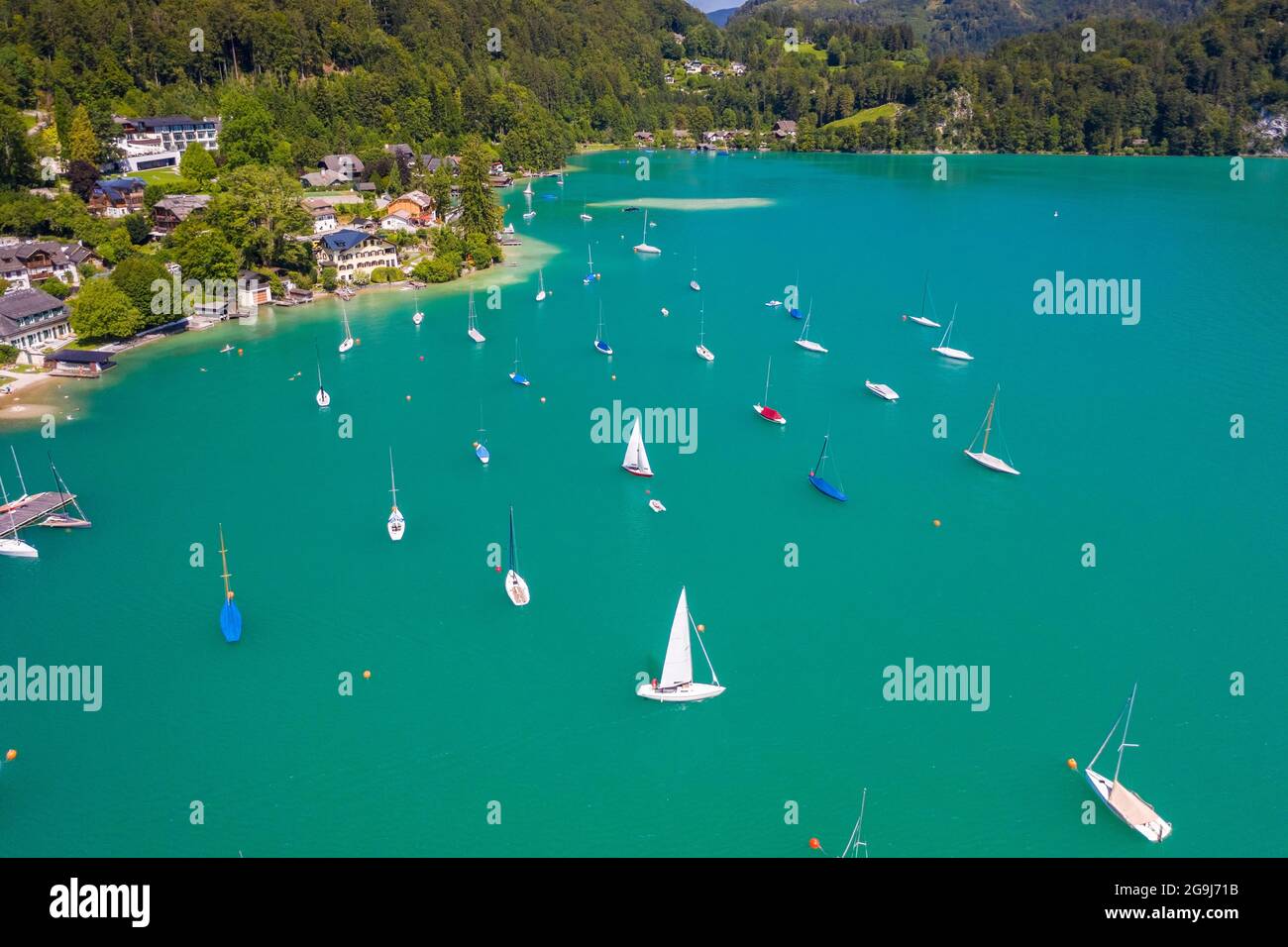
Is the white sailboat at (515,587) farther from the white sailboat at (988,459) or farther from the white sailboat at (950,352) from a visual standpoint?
the white sailboat at (950,352)

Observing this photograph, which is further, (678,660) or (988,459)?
(988,459)

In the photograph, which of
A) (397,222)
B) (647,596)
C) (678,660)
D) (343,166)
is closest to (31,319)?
(397,222)

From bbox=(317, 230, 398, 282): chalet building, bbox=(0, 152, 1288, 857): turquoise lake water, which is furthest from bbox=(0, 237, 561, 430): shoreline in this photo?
bbox=(317, 230, 398, 282): chalet building

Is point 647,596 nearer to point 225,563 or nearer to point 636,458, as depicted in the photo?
point 636,458

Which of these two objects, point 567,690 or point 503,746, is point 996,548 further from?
point 503,746

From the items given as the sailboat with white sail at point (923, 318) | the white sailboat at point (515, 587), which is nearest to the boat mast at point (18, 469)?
the white sailboat at point (515, 587)

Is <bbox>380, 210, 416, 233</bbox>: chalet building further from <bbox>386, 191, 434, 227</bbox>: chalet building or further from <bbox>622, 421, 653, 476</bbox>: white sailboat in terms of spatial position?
<bbox>622, 421, 653, 476</bbox>: white sailboat
